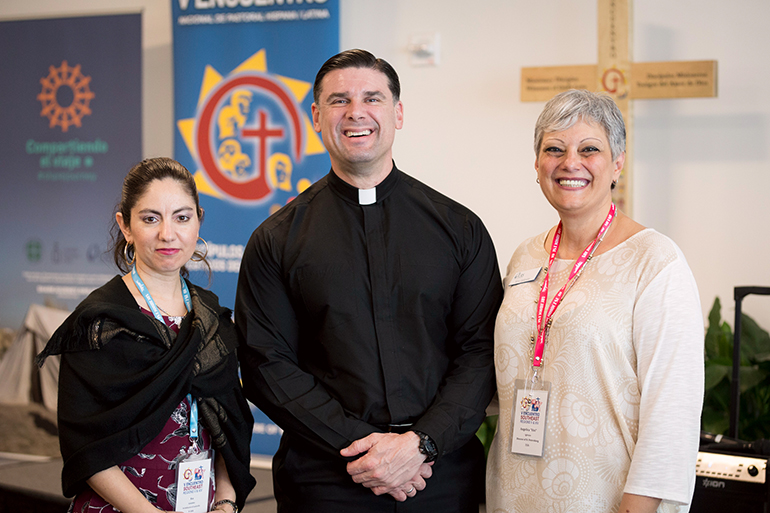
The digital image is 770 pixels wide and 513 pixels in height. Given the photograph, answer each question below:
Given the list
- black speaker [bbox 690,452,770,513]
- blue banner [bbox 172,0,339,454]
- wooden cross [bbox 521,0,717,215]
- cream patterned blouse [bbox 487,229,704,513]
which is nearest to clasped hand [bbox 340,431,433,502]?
cream patterned blouse [bbox 487,229,704,513]

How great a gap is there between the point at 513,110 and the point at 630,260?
276cm

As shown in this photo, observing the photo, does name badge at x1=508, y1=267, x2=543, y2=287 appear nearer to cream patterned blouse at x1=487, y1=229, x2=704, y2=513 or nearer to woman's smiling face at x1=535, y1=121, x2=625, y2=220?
cream patterned blouse at x1=487, y1=229, x2=704, y2=513

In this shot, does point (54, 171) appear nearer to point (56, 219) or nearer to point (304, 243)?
point (56, 219)

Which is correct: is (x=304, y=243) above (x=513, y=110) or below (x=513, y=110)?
below

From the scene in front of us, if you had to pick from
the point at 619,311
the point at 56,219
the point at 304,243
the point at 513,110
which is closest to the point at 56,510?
the point at 56,219

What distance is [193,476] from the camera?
1629mm

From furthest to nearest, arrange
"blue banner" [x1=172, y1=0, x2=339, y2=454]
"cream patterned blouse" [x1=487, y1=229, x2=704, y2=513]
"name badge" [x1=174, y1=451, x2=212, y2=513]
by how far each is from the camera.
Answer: "blue banner" [x1=172, y1=0, x2=339, y2=454] < "name badge" [x1=174, y1=451, x2=212, y2=513] < "cream patterned blouse" [x1=487, y1=229, x2=704, y2=513]

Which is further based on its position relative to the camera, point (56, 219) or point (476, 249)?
point (56, 219)

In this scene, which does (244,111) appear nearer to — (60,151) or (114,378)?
(60,151)

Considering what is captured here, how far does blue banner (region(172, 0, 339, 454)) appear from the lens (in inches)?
162

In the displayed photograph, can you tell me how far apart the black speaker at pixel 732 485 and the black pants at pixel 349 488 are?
0.85 meters

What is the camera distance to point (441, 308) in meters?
1.91

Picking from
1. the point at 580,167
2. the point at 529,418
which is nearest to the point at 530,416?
the point at 529,418

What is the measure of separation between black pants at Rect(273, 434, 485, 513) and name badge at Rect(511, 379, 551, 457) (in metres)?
0.25
